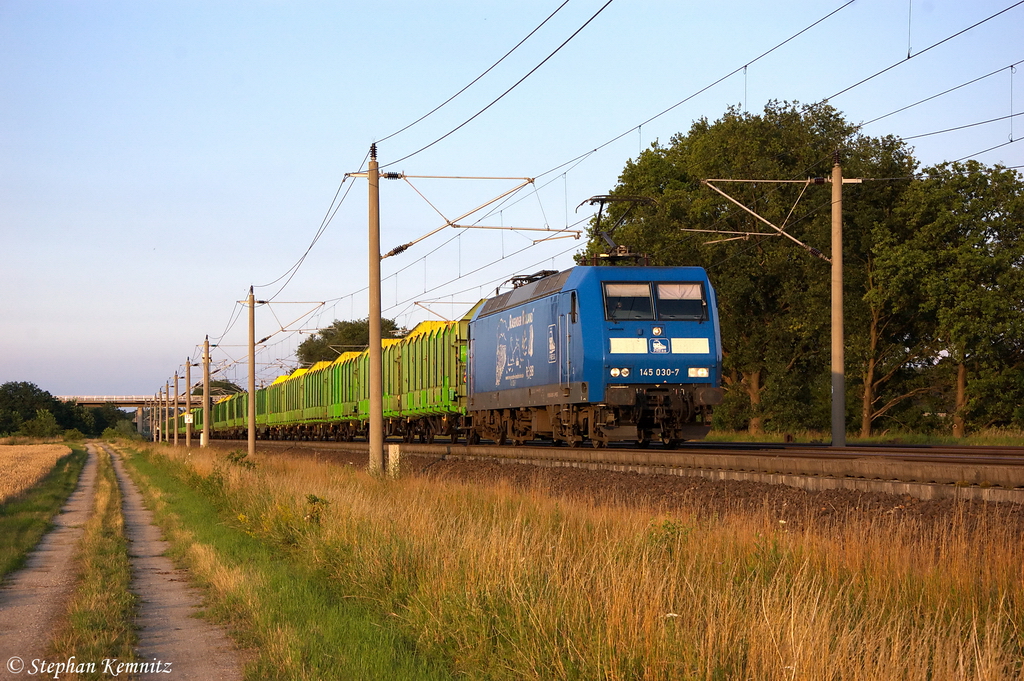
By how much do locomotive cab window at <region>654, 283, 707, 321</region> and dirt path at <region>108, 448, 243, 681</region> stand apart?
1168cm

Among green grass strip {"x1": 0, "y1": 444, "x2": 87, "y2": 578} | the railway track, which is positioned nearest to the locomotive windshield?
the railway track

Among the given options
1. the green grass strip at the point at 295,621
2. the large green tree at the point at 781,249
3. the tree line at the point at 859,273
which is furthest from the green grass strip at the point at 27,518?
the large green tree at the point at 781,249

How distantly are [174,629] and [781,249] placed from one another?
42.1 m

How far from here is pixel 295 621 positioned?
339 inches

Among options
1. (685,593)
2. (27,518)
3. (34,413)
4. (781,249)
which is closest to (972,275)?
(781,249)

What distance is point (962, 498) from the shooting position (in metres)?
11.8

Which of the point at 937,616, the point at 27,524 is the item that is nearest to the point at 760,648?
the point at 937,616

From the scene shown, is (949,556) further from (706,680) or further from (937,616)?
(706,680)

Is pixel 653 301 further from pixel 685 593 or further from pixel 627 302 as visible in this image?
pixel 685 593

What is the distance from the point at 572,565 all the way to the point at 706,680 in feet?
10.4

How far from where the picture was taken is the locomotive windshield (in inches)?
879

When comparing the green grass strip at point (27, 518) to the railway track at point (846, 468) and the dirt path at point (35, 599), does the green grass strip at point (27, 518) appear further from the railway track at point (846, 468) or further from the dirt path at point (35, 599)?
the railway track at point (846, 468)

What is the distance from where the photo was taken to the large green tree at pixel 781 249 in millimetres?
44812

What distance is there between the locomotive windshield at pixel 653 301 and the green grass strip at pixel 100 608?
415 inches
